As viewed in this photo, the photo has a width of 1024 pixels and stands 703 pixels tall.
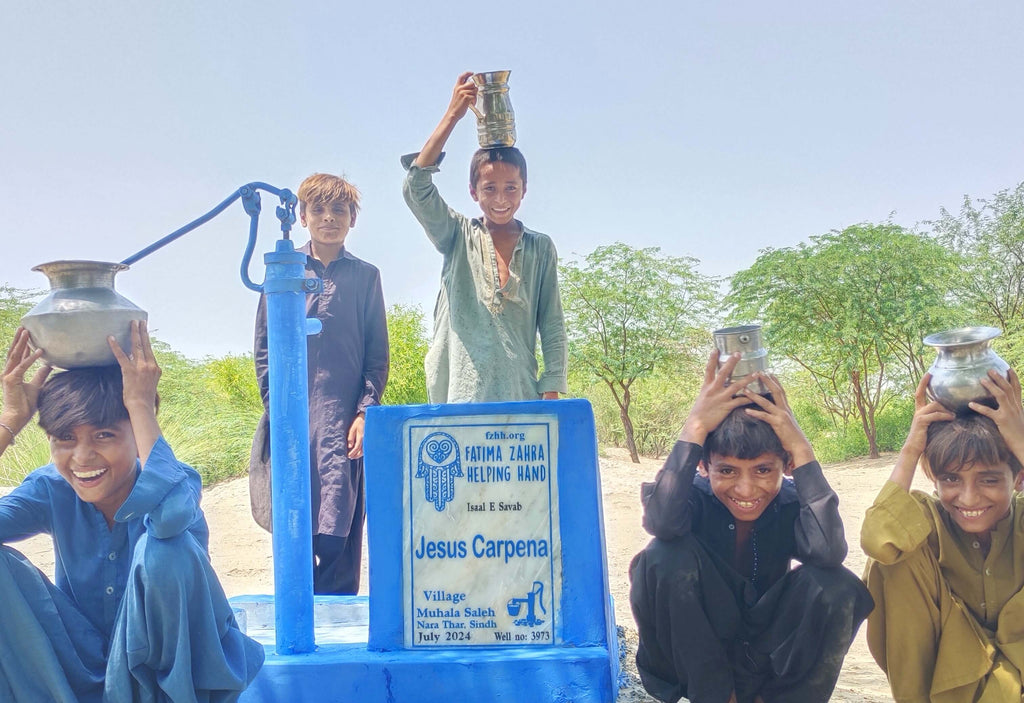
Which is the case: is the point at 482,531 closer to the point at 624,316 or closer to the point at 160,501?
the point at 160,501

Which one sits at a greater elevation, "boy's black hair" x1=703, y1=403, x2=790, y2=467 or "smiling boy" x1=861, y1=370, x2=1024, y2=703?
"boy's black hair" x1=703, y1=403, x2=790, y2=467

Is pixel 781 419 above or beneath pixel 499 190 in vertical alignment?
beneath

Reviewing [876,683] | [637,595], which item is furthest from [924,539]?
[876,683]

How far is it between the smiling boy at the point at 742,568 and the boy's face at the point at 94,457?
1.51 meters

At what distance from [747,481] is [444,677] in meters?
1.06

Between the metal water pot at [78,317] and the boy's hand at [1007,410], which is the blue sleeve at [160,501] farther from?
the boy's hand at [1007,410]

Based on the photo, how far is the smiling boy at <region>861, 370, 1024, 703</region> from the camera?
2.53 metres

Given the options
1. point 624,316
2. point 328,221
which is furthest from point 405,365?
point 328,221

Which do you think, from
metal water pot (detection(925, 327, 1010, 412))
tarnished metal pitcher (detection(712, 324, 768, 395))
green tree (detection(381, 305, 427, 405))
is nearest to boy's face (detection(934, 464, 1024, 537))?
metal water pot (detection(925, 327, 1010, 412))

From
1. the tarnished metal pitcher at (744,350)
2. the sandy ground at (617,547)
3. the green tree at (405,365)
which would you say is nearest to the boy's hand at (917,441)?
the tarnished metal pitcher at (744,350)

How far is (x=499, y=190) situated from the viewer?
11.8 feet

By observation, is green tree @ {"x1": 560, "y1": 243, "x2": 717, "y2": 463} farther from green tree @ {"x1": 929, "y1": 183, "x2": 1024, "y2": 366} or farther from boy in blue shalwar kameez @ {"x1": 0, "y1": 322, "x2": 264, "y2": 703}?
boy in blue shalwar kameez @ {"x1": 0, "y1": 322, "x2": 264, "y2": 703}

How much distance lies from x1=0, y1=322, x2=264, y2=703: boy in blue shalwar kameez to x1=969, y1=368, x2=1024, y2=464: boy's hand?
7.26 feet

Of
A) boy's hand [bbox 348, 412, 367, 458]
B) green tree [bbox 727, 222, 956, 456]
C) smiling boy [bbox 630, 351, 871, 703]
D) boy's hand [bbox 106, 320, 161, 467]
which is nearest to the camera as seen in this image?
boy's hand [bbox 106, 320, 161, 467]
